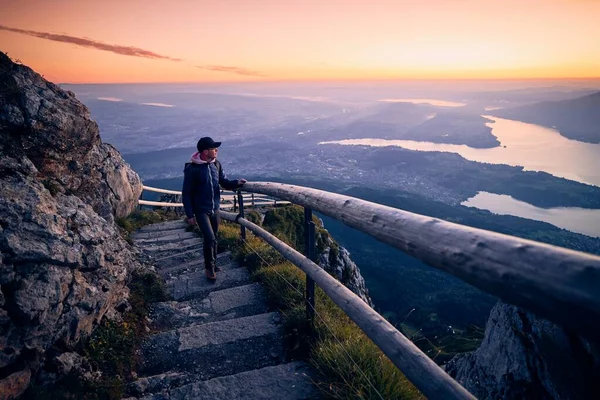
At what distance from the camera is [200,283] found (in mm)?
5023

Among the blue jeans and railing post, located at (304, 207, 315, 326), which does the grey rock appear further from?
the blue jeans

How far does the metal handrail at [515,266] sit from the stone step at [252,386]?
61.1 inches

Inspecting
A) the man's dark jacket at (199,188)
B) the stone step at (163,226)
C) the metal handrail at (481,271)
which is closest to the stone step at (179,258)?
the man's dark jacket at (199,188)

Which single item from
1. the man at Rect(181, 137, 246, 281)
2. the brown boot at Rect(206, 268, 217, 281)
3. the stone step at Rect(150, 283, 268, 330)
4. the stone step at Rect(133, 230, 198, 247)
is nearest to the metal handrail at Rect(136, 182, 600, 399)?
the stone step at Rect(150, 283, 268, 330)

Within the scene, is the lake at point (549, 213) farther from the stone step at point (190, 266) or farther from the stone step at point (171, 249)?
the stone step at point (190, 266)

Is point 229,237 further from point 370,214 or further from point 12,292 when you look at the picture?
point 370,214

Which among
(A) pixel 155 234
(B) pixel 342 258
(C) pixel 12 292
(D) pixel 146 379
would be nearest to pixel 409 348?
(D) pixel 146 379

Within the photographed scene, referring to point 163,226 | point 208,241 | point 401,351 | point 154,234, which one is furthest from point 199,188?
point 163,226

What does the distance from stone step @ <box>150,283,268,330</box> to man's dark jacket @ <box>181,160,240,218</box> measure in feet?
5.04

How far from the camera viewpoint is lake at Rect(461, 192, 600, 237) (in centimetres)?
12353

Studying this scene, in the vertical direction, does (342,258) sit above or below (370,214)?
below

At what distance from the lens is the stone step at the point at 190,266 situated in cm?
564

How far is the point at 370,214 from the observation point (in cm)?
189

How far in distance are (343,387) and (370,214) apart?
1.36 m
